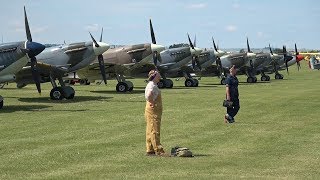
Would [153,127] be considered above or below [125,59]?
above

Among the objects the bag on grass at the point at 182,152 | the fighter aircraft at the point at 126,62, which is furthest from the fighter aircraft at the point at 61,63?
the bag on grass at the point at 182,152

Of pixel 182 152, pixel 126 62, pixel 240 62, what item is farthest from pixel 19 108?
pixel 240 62

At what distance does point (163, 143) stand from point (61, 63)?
1671 cm

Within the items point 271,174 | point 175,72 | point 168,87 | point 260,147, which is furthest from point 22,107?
point 175,72

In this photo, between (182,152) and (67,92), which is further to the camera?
(67,92)

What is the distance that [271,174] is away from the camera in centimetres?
968

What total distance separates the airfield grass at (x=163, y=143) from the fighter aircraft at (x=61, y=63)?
565 cm

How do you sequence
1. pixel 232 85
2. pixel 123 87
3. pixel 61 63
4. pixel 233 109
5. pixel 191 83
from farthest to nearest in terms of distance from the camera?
pixel 191 83
pixel 123 87
pixel 61 63
pixel 232 85
pixel 233 109

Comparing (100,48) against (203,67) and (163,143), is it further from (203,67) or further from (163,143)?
(203,67)

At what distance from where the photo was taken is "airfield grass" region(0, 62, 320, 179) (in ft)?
32.5

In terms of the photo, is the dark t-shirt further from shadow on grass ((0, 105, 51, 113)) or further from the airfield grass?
shadow on grass ((0, 105, 51, 113))

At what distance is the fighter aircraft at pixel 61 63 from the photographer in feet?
93.1

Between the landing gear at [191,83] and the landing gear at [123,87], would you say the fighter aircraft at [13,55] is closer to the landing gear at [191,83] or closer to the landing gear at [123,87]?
the landing gear at [123,87]

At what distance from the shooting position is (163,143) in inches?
527
